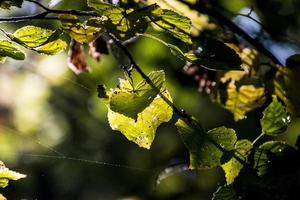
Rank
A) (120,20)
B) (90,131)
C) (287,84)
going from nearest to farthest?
(120,20), (287,84), (90,131)

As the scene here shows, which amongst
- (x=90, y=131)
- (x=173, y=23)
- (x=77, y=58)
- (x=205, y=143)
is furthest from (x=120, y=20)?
(x=90, y=131)

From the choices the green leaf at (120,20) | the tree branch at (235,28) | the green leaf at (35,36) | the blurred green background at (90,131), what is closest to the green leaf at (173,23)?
the green leaf at (120,20)

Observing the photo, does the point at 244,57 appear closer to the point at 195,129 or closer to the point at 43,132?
the point at 195,129

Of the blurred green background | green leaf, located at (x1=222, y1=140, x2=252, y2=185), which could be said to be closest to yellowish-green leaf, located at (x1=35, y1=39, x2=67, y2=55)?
green leaf, located at (x1=222, y1=140, x2=252, y2=185)

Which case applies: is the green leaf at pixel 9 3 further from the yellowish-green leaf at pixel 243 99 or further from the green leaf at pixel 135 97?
the yellowish-green leaf at pixel 243 99

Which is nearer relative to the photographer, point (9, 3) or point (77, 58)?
point (9, 3)

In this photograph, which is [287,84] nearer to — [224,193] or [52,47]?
[224,193]

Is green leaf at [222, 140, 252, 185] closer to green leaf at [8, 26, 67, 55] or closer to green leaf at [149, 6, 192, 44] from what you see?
green leaf at [149, 6, 192, 44]
